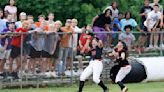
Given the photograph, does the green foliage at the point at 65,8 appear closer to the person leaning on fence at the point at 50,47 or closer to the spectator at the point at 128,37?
the spectator at the point at 128,37

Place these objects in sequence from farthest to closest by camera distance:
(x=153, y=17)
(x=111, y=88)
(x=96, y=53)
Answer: (x=153, y=17) < (x=111, y=88) < (x=96, y=53)


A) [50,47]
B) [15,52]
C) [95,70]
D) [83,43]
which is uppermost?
[83,43]

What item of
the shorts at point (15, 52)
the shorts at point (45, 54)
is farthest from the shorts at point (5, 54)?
the shorts at point (45, 54)

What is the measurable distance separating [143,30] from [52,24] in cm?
422

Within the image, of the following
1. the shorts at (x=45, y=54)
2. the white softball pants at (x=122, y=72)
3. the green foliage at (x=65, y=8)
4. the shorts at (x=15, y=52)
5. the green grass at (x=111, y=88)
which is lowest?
the green grass at (x=111, y=88)

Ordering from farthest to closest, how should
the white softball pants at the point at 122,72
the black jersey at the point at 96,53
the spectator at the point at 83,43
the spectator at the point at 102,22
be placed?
1. the spectator at the point at 102,22
2. the spectator at the point at 83,43
3. the white softball pants at the point at 122,72
4. the black jersey at the point at 96,53

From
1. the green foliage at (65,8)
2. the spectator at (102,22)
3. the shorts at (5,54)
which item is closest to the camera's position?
the shorts at (5,54)

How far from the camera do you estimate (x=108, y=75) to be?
80.4 ft

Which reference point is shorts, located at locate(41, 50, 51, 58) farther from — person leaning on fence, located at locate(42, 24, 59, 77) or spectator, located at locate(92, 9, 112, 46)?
spectator, located at locate(92, 9, 112, 46)

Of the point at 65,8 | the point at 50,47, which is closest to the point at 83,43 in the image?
the point at 50,47

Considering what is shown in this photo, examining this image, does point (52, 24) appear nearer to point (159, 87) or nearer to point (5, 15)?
point (5, 15)

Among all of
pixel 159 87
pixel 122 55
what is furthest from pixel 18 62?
pixel 159 87

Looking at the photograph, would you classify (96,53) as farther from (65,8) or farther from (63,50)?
(65,8)

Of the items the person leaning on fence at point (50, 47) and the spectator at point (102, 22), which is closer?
the person leaning on fence at point (50, 47)
